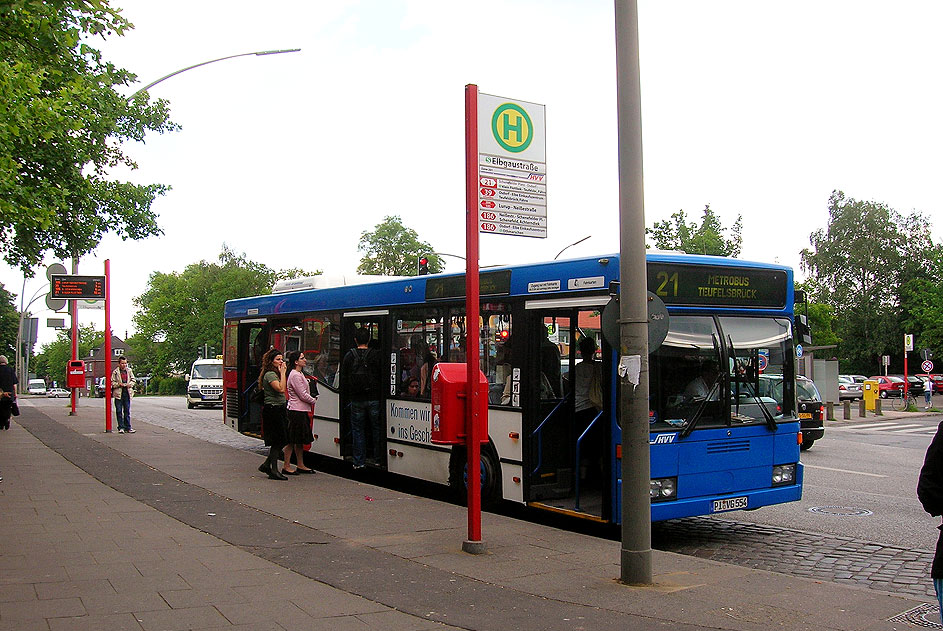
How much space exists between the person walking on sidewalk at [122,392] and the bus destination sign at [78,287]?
2.27 meters

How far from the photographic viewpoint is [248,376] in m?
16.6

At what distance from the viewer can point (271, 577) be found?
663 centimetres

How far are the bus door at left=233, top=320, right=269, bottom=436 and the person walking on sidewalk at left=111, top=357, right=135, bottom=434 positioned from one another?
4.39 meters

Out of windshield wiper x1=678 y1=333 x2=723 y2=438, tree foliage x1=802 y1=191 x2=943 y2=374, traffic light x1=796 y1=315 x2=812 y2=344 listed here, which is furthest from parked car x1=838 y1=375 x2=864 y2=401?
windshield wiper x1=678 y1=333 x2=723 y2=438

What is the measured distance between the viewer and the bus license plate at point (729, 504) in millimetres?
8430

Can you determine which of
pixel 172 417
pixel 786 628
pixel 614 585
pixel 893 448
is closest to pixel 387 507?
pixel 614 585

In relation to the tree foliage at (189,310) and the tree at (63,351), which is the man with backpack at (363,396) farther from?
the tree at (63,351)

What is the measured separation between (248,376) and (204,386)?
18.5 m

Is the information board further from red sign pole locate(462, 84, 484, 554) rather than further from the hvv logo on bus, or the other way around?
the hvv logo on bus

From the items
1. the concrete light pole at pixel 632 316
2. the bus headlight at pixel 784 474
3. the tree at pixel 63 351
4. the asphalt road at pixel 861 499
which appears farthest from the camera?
the tree at pixel 63 351

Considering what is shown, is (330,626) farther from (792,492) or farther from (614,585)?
(792,492)

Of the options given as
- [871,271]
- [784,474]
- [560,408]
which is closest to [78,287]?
[560,408]

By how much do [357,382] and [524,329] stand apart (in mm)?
3869

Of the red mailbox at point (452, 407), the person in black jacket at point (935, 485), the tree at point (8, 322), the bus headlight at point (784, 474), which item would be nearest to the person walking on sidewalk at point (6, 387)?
the red mailbox at point (452, 407)
